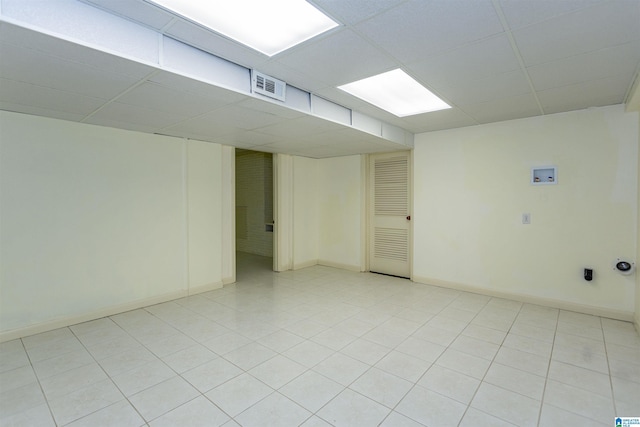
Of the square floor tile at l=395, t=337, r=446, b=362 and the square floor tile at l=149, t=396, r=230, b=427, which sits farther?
the square floor tile at l=395, t=337, r=446, b=362

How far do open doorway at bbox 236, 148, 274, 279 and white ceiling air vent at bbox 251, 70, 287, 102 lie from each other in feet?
15.5

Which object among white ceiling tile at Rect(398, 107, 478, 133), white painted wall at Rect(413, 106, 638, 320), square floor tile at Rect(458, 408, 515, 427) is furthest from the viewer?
white ceiling tile at Rect(398, 107, 478, 133)

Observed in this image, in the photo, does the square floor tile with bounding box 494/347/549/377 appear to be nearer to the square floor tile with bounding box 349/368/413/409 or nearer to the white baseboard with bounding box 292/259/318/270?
the square floor tile with bounding box 349/368/413/409

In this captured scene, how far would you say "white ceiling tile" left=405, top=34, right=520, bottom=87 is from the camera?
2.20m

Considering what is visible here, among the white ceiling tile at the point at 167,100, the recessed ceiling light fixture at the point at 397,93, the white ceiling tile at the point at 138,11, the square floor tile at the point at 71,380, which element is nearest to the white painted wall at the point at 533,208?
the recessed ceiling light fixture at the point at 397,93

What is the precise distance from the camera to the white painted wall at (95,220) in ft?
10.3

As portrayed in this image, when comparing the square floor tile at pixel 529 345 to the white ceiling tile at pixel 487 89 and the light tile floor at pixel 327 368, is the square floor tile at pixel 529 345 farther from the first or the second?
the white ceiling tile at pixel 487 89

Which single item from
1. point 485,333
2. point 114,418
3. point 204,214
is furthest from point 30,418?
point 485,333

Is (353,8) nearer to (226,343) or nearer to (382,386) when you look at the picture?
(382,386)

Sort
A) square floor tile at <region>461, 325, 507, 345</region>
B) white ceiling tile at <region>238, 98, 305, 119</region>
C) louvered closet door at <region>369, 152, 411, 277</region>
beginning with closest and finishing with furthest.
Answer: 1. white ceiling tile at <region>238, 98, 305, 119</region>
2. square floor tile at <region>461, 325, 507, 345</region>
3. louvered closet door at <region>369, 152, 411, 277</region>

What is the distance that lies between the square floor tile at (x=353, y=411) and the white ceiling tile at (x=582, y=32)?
2728 millimetres

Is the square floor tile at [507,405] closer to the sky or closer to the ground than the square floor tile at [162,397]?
closer to the ground

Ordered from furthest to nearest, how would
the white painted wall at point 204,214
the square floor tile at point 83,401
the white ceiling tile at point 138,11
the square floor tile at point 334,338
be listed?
the white painted wall at point 204,214, the square floor tile at point 334,338, the square floor tile at point 83,401, the white ceiling tile at point 138,11

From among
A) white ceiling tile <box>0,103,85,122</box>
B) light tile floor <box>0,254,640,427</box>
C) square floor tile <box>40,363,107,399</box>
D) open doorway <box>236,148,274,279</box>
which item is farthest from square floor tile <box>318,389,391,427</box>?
open doorway <box>236,148,274,279</box>
